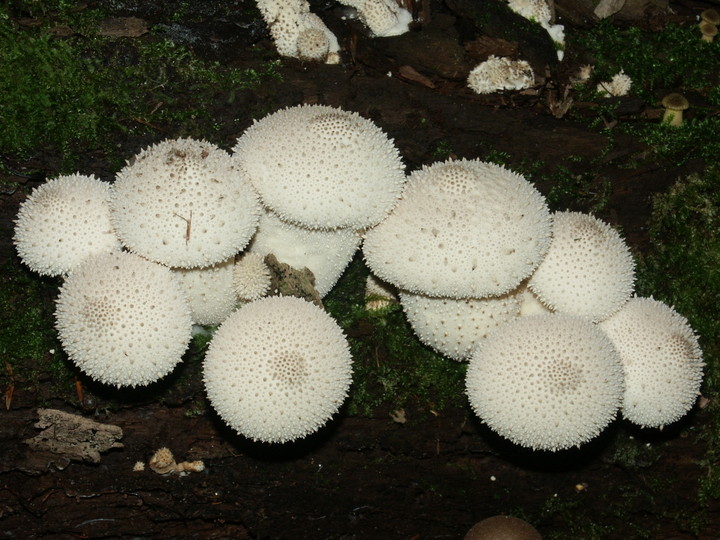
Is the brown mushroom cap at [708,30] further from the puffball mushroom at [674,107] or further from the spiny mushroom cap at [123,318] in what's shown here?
the spiny mushroom cap at [123,318]

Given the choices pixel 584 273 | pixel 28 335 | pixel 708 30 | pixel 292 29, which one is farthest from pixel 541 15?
pixel 28 335

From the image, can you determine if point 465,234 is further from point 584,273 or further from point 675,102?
point 675,102

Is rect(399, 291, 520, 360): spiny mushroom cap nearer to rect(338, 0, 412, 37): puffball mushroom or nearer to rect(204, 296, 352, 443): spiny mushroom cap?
rect(204, 296, 352, 443): spiny mushroom cap

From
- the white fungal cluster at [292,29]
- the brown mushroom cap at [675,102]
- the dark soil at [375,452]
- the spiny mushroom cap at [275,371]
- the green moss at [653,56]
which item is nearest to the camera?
the spiny mushroom cap at [275,371]

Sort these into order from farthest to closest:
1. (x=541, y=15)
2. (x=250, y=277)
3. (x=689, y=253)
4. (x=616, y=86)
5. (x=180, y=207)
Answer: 1. (x=541, y=15)
2. (x=616, y=86)
3. (x=689, y=253)
4. (x=250, y=277)
5. (x=180, y=207)

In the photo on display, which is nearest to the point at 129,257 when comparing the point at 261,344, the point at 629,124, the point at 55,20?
the point at 261,344

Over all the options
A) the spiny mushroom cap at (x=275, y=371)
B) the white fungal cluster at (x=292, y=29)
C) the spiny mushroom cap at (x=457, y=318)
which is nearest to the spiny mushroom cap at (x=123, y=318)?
the spiny mushroom cap at (x=275, y=371)

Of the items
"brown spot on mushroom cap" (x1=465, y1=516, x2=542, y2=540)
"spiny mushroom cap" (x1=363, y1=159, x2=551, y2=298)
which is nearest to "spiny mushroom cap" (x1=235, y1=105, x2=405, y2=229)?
"spiny mushroom cap" (x1=363, y1=159, x2=551, y2=298)
